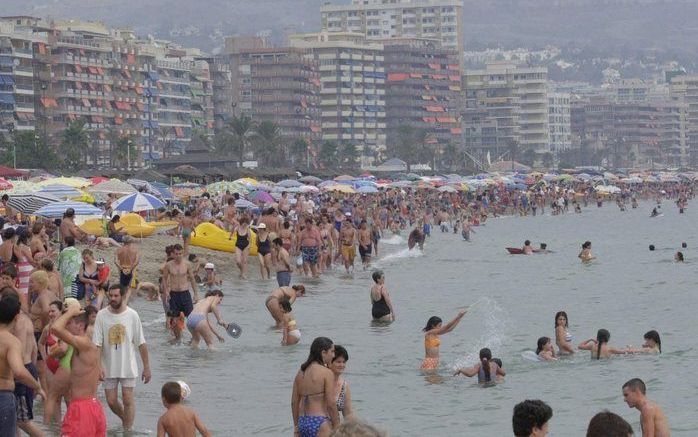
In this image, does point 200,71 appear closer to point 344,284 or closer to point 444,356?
point 344,284

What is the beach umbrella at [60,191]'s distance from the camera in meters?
35.8

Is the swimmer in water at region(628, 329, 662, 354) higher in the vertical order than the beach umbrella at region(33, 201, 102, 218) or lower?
lower

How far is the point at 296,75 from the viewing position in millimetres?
171375

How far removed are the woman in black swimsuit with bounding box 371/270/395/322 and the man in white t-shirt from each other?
35.1ft

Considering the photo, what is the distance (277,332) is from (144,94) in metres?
116

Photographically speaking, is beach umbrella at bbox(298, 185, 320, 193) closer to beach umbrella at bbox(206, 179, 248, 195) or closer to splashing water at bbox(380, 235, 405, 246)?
splashing water at bbox(380, 235, 405, 246)

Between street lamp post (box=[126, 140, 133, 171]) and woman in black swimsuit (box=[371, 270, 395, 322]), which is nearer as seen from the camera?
woman in black swimsuit (box=[371, 270, 395, 322])

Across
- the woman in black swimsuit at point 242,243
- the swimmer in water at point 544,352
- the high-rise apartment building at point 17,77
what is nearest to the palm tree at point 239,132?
the high-rise apartment building at point 17,77

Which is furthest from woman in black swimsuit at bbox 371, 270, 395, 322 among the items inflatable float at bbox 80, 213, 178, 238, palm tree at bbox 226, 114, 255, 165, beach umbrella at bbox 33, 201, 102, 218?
palm tree at bbox 226, 114, 255, 165

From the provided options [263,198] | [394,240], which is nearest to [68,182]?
[263,198]

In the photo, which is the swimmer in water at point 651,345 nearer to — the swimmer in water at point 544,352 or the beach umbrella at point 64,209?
the swimmer in water at point 544,352

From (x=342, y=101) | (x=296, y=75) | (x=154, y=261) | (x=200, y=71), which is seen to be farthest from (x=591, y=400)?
(x=342, y=101)

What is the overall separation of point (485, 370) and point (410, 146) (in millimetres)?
148335

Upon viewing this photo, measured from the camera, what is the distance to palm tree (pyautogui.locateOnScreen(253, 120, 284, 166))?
440 ft
